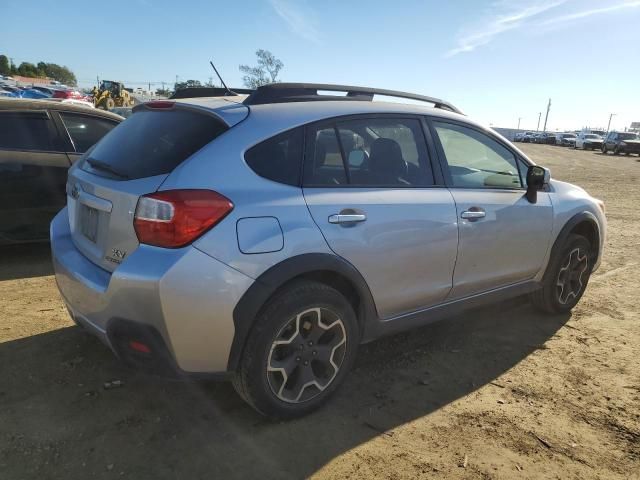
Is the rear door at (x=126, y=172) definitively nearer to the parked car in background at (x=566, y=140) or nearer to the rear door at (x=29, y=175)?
the rear door at (x=29, y=175)

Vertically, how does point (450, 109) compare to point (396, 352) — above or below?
above

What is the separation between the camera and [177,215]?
7.54 feet

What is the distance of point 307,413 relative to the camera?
2.84 meters

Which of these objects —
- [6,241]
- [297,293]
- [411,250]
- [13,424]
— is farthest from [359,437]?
[6,241]

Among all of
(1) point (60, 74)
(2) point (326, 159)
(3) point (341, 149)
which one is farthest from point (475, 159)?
(1) point (60, 74)

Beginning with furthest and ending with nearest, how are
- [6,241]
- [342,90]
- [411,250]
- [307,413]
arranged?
[6,241], [342,90], [411,250], [307,413]

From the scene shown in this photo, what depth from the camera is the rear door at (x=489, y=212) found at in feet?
11.1

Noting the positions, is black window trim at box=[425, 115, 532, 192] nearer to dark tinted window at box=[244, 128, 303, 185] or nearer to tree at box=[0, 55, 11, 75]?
dark tinted window at box=[244, 128, 303, 185]

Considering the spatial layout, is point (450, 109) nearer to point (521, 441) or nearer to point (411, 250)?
point (411, 250)

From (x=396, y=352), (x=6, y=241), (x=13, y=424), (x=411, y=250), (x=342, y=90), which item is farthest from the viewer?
(x=6, y=241)

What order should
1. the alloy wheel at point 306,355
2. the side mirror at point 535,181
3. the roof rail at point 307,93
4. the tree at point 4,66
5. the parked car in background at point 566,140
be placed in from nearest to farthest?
the alloy wheel at point 306,355, the roof rail at point 307,93, the side mirror at point 535,181, the parked car in background at point 566,140, the tree at point 4,66

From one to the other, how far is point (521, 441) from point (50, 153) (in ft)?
16.5

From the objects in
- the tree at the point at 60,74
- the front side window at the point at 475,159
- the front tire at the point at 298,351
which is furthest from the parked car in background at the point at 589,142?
the tree at the point at 60,74

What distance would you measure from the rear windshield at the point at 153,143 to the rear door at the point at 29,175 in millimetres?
2398
